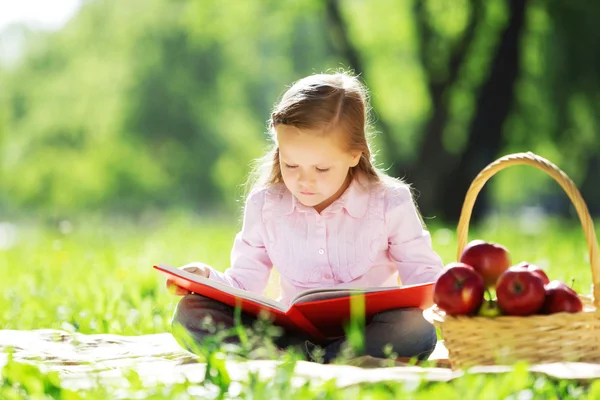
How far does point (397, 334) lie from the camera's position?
308 centimetres

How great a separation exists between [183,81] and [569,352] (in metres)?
22.9

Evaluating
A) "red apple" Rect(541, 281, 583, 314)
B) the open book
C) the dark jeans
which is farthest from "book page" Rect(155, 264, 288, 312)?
"red apple" Rect(541, 281, 583, 314)

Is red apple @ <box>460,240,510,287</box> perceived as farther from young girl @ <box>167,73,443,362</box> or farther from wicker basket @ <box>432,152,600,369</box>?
young girl @ <box>167,73,443,362</box>

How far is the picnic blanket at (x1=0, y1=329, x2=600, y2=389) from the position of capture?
2455 millimetres

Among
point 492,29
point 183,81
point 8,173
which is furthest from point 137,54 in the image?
point 492,29

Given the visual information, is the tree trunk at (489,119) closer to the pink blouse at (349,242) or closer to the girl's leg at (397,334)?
the pink blouse at (349,242)

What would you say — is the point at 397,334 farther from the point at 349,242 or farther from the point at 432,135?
the point at 432,135

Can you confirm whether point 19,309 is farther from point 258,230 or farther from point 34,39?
point 34,39

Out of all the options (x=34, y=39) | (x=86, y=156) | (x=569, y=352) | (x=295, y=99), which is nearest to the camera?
(x=569, y=352)

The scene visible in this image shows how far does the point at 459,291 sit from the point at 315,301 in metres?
0.44

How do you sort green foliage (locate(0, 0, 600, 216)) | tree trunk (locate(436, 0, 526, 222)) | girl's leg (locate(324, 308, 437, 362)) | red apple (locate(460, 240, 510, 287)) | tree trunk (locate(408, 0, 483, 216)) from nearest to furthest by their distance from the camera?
red apple (locate(460, 240, 510, 287))
girl's leg (locate(324, 308, 437, 362))
tree trunk (locate(436, 0, 526, 222))
tree trunk (locate(408, 0, 483, 216))
green foliage (locate(0, 0, 600, 216))

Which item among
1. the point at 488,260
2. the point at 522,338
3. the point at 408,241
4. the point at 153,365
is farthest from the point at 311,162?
the point at 522,338

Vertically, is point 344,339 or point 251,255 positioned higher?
point 251,255

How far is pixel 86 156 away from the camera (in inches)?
1031
